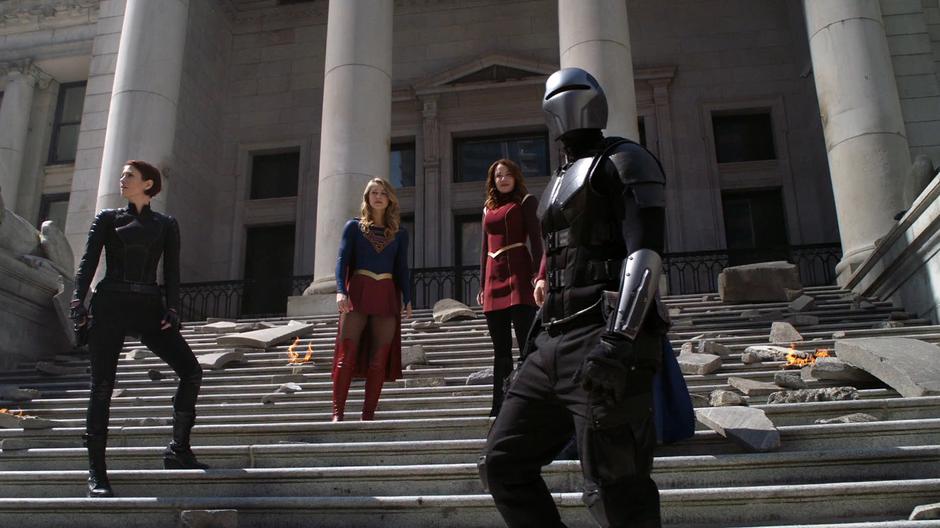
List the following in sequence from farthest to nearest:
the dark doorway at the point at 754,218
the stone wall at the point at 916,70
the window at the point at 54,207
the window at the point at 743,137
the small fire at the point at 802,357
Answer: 1. the window at the point at 54,207
2. the window at the point at 743,137
3. the dark doorway at the point at 754,218
4. the stone wall at the point at 916,70
5. the small fire at the point at 802,357

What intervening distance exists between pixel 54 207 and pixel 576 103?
2124cm

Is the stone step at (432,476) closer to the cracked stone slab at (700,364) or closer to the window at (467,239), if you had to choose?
the cracked stone slab at (700,364)

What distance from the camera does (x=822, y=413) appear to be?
5.34 m

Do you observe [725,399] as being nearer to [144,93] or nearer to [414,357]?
[414,357]

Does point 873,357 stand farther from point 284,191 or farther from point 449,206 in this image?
point 284,191

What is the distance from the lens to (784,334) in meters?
8.63

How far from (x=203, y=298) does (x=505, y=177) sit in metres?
14.9

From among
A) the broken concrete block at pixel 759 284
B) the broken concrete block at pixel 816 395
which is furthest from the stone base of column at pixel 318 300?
the broken concrete block at pixel 816 395

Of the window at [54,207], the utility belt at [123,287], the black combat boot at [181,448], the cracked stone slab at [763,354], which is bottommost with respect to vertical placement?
the black combat boot at [181,448]

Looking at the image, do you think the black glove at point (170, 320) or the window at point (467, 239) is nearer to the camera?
the black glove at point (170, 320)

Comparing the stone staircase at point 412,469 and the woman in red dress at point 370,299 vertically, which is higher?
the woman in red dress at point 370,299

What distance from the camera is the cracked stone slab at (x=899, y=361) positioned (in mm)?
5438

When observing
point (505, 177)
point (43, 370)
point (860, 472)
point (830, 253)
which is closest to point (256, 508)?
point (505, 177)

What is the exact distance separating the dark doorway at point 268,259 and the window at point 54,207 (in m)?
4.82
